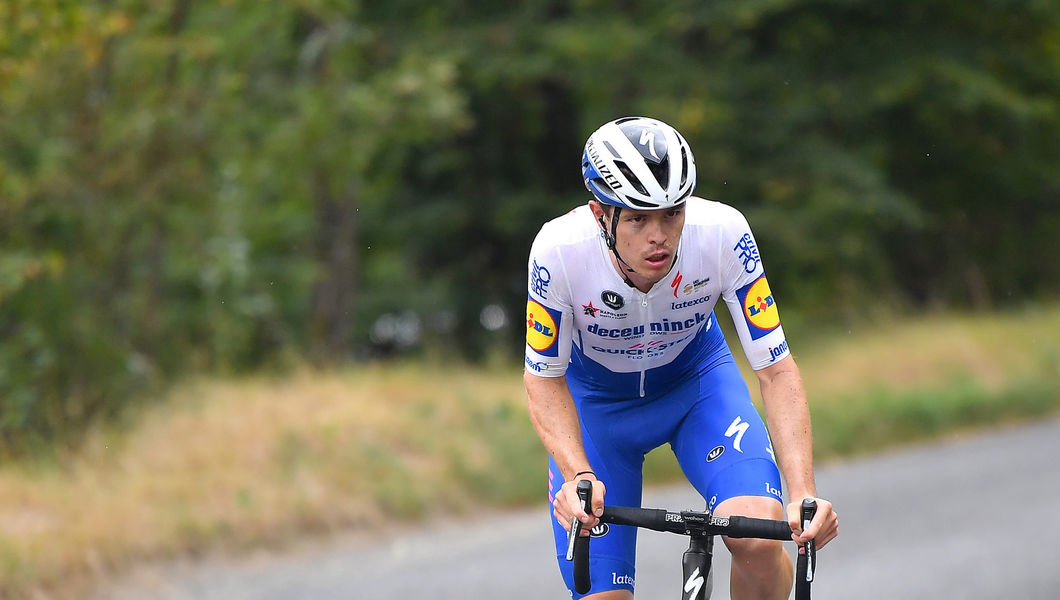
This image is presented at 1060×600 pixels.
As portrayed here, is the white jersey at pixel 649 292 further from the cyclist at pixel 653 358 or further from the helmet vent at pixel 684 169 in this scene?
the helmet vent at pixel 684 169

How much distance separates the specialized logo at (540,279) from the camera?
402cm

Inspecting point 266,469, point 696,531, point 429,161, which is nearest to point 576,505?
point 696,531

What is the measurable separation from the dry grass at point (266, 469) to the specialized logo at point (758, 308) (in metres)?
5.08

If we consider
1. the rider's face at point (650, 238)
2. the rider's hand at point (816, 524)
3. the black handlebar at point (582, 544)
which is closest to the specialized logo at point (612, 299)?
the rider's face at point (650, 238)

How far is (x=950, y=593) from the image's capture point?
7316 mm

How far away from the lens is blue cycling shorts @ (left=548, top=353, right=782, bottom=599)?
402 cm

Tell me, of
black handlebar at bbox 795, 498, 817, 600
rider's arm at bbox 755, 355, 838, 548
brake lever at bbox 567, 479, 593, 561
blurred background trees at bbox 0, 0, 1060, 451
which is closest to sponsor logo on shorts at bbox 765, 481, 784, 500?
rider's arm at bbox 755, 355, 838, 548

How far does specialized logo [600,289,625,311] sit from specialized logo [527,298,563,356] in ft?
0.48

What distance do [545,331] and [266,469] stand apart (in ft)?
19.5

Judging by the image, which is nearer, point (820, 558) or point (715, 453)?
point (715, 453)

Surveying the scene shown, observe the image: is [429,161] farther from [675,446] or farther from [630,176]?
[630,176]

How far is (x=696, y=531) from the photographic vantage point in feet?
11.6

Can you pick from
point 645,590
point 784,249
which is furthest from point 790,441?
point 784,249

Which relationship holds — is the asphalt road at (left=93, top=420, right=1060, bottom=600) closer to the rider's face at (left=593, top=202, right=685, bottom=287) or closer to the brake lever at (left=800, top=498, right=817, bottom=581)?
the rider's face at (left=593, top=202, right=685, bottom=287)
